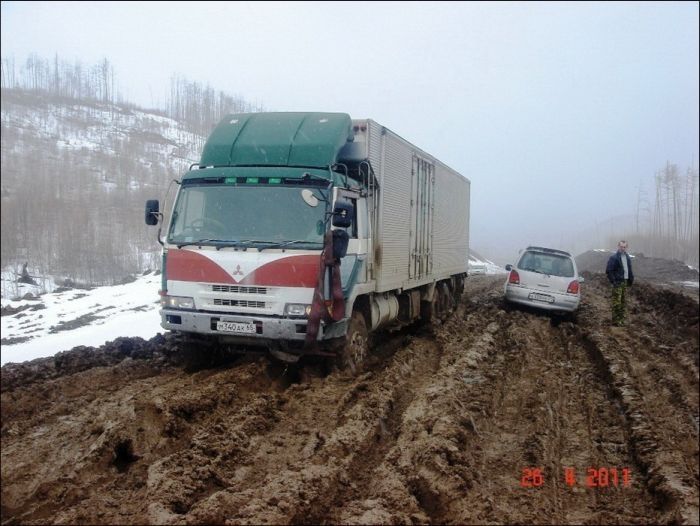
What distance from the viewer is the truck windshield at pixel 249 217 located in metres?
7.18

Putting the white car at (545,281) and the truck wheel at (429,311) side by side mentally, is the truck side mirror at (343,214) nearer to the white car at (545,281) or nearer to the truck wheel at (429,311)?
the truck wheel at (429,311)

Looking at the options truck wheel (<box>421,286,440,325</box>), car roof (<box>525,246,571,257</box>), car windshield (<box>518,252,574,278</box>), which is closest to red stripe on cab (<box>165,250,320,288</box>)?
truck wheel (<box>421,286,440,325</box>)

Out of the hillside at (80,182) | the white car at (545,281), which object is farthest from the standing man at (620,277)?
the hillside at (80,182)

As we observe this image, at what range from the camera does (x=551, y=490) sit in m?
4.33

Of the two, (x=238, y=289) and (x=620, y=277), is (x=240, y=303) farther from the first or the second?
(x=620, y=277)

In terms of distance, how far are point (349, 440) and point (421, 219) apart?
6.88m

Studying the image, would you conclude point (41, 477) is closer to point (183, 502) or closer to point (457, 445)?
point (183, 502)

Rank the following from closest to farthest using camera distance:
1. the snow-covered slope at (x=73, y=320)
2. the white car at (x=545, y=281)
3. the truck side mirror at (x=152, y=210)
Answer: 1. the truck side mirror at (x=152, y=210)
2. the snow-covered slope at (x=73, y=320)
3. the white car at (x=545, y=281)

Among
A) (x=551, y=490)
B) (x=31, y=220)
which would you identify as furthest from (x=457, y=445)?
(x=31, y=220)

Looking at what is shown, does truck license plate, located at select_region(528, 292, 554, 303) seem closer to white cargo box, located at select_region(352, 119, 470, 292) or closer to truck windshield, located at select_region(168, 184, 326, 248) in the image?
white cargo box, located at select_region(352, 119, 470, 292)

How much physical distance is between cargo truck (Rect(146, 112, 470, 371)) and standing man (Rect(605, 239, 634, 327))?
5.63 m

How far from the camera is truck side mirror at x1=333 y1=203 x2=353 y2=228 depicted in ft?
22.7

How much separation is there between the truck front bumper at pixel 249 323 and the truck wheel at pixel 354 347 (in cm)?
36

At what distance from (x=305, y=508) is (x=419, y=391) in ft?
10.9
